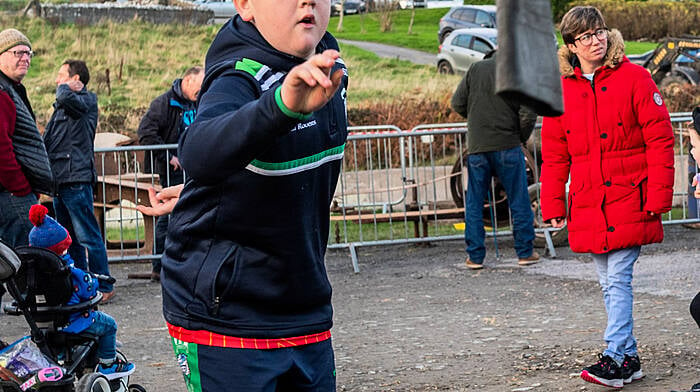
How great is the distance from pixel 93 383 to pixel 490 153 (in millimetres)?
5748

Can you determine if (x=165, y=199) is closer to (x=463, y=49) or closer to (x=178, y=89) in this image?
(x=178, y=89)

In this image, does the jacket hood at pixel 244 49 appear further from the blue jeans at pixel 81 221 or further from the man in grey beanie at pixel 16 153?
the blue jeans at pixel 81 221

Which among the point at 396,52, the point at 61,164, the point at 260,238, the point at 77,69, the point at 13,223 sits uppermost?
the point at 77,69

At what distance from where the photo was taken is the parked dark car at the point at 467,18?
125 feet

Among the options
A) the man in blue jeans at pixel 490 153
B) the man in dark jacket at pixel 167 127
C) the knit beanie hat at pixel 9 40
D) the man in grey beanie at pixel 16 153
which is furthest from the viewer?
the man in blue jeans at pixel 490 153

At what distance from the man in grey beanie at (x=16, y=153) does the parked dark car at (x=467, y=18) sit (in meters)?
30.2

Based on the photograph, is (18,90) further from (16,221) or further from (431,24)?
(431,24)

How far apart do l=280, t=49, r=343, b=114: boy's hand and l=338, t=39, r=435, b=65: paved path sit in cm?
3526

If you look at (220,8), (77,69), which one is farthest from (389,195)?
(220,8)

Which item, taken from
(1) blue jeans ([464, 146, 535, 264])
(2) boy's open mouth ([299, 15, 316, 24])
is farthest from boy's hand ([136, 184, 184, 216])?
(1) blue jeans ([464, 146, 535, 264])

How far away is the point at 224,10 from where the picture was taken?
4528 cm

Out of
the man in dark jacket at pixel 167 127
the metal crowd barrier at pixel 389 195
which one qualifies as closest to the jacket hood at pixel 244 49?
the man in dark jacket at pixel 167 127

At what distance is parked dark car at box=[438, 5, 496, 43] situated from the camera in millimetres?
38031

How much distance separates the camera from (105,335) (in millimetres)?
5355
